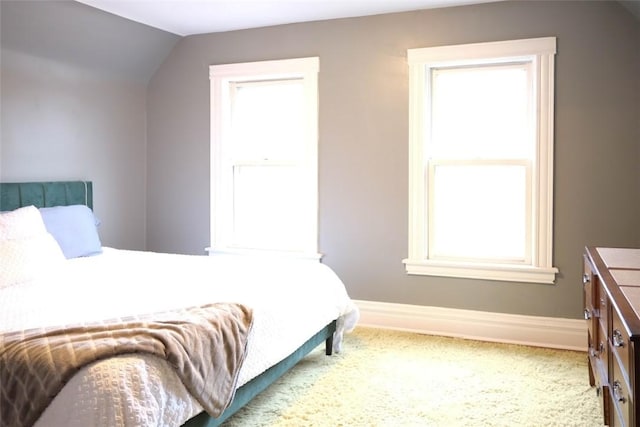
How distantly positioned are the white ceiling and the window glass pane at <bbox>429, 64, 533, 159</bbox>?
0.51 metres

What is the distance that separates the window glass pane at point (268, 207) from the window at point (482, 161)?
1.00 meters

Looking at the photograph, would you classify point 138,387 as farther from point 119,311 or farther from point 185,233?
point 185,233

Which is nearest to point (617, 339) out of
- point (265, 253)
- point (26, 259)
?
point (26, 259)

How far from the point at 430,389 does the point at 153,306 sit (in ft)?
5.06

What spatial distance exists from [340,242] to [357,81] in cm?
124

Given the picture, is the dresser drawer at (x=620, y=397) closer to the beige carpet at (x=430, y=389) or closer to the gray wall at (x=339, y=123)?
the beige carpet at (x=430, y=389)

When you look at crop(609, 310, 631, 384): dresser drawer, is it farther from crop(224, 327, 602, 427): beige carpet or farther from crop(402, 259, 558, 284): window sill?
crop(402, 259, 558, 284): window sill

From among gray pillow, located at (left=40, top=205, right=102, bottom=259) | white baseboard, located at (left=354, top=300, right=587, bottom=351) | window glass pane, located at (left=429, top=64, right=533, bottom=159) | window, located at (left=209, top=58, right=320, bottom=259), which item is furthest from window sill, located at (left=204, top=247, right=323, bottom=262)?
Result: window glass pane, located at (left=429, top=64, right=533, bottom=159)

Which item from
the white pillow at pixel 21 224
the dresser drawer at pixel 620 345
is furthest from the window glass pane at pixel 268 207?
the dresser drawer at pixel 620 345

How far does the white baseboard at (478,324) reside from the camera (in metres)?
3.84

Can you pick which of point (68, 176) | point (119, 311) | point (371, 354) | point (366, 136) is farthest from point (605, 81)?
point (68, 176)

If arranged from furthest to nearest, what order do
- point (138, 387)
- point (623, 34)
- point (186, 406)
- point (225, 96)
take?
point (225, 96) < point (623, 34) < point (186, 406) < point (138, 387)

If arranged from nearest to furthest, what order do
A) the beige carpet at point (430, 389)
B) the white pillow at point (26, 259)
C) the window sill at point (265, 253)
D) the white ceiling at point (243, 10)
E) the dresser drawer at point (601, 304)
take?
the dresser drawer at point (601, 304) → the beige carpet at point (430, 389) → the white pillow at point (26, 259) → the white ceiling at point (243, 10) → the window sill at point (265, 253)

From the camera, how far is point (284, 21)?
14.6 feet
